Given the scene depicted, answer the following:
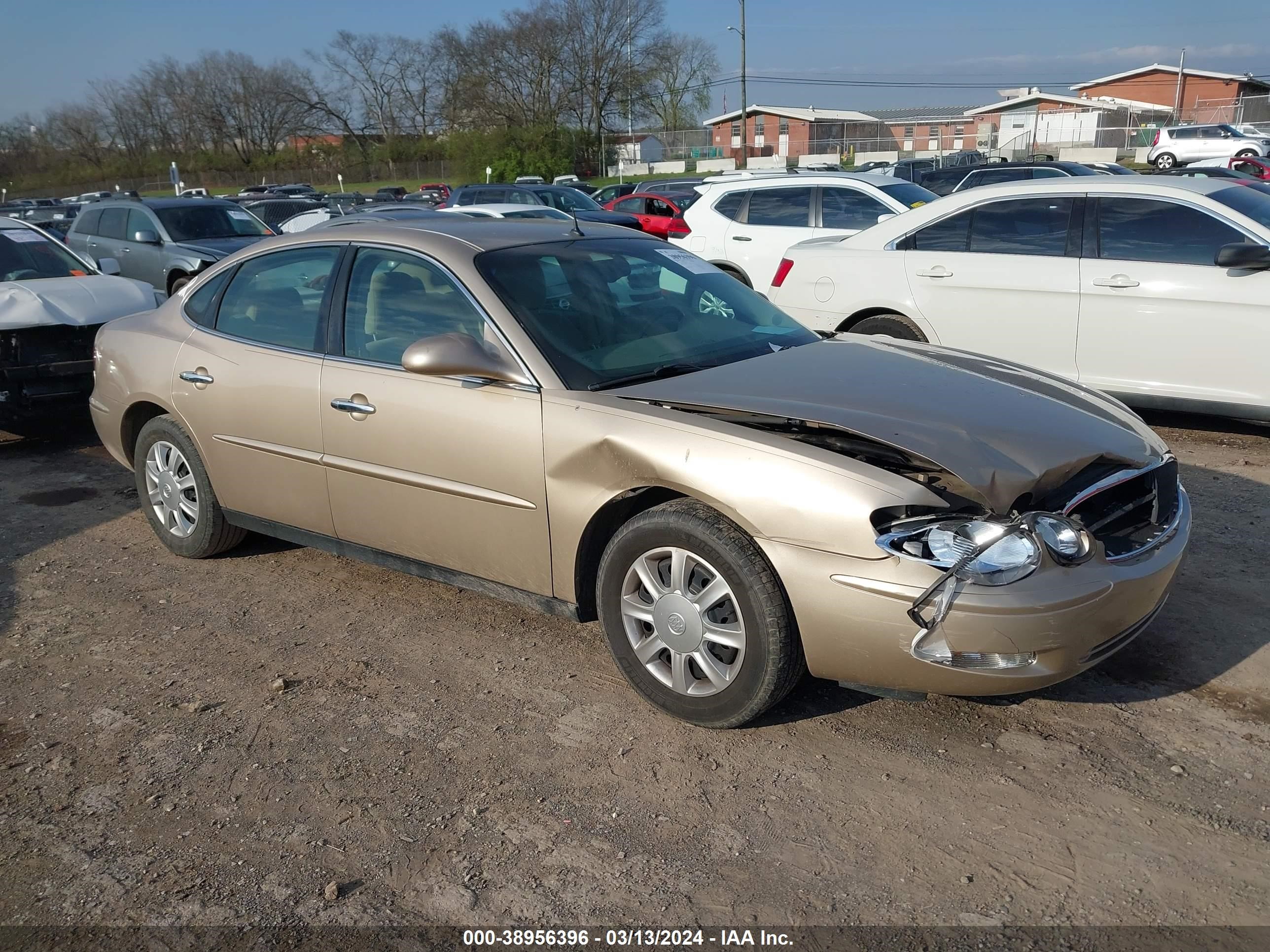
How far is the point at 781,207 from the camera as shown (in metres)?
11.2

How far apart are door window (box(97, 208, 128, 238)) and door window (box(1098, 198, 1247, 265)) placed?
470 inches

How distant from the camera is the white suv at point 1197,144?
3647 centimetres

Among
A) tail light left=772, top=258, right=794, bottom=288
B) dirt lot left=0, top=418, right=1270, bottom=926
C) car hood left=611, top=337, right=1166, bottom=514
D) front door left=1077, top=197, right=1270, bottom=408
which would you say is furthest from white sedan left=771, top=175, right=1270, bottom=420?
car hood left=611, top=337, right=1166, bottom=514

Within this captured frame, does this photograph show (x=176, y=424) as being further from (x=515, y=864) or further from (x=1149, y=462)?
(x=1149, y=462)

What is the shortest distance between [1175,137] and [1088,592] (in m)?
42.2

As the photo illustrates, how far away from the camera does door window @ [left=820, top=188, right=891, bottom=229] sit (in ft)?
36.5

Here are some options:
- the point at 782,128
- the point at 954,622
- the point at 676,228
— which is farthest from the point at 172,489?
the point at 782,128

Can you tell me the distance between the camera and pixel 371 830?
298 cm

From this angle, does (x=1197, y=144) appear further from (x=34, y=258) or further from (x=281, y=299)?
(x=281, y=299)

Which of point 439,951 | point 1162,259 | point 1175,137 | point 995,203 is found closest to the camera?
point 439,951

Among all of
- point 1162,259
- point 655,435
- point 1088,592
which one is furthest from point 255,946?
point 1162,259

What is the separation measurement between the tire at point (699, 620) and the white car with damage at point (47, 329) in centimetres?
559

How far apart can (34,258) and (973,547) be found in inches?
319

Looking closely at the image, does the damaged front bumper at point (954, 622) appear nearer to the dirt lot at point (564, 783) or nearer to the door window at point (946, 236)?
the dirt lot at point (564, 783)
